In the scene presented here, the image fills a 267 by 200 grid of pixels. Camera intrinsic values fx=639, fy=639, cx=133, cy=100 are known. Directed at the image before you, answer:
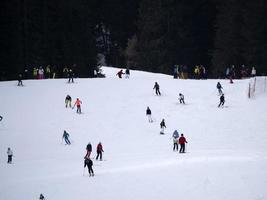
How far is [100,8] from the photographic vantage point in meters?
99.9

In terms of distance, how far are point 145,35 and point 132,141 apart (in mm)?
48584

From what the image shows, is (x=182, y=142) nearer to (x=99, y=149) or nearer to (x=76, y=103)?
(x=99, y=149)

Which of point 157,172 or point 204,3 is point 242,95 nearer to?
point 157,172

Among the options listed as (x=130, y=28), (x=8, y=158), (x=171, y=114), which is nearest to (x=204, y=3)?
(x=130, y=28)

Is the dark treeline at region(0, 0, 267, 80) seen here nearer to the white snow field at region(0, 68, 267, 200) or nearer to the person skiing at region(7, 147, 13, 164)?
the white snow field at region(0, 68, 267, 200)

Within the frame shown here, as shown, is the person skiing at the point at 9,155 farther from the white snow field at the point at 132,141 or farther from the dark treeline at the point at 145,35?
the dark treeline at the point at 145,35

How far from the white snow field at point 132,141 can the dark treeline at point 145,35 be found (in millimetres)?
10336

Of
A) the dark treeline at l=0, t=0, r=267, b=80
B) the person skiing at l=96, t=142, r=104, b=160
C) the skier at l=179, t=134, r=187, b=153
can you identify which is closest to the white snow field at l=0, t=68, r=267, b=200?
the person skiing at l=96, t=142, r=104, b=160

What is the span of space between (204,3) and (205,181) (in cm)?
6120

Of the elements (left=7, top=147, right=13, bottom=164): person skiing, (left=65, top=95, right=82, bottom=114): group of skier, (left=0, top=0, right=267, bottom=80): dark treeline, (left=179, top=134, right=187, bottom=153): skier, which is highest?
(left=0, top=0, right=267, bottom=80): dark treeline

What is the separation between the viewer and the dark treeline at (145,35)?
73.9m

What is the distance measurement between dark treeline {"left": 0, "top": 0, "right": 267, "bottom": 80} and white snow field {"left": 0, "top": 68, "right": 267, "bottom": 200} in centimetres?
1034

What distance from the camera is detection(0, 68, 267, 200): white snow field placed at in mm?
32125

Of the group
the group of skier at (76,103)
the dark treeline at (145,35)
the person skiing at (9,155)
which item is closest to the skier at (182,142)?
the person skiing at (9,155)
